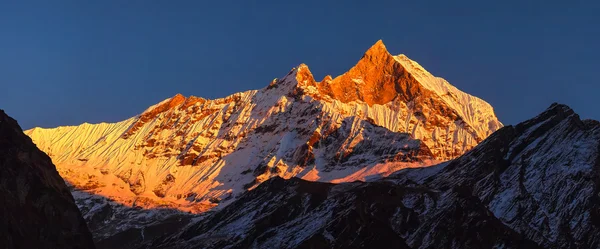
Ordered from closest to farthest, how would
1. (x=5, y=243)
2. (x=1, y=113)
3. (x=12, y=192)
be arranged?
1. (x=5, y=243)
2. (x=12, y=192)
3. (x=1, y=113)

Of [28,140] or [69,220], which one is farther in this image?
[28,140]

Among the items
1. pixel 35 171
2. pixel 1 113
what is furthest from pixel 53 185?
pixel 1 113

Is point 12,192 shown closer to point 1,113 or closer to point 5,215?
point 5,215

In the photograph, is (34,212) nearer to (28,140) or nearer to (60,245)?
(60,245)

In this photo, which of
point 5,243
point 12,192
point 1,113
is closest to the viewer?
point 5,243

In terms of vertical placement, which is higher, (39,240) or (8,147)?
(8,147)

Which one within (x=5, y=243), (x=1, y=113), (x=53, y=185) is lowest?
(x=5, y=243)
